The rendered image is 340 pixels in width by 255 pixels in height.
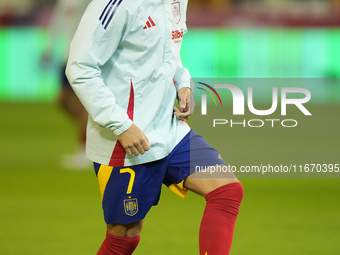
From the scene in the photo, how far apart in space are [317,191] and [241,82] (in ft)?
14.8

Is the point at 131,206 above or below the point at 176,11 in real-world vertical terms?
below

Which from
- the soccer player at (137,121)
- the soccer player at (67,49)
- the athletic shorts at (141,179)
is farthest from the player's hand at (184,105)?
the soccer player at (67,49)

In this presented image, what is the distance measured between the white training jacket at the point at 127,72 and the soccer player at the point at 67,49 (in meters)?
2.51

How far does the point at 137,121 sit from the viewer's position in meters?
1.79

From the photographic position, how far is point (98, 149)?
186cm

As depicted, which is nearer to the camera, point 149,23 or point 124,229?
point 149,23

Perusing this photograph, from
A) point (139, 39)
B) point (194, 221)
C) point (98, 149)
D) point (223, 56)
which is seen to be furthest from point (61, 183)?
point (223, 56)

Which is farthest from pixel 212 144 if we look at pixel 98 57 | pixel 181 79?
pixel 98 57

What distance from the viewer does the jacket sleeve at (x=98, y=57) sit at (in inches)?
64.5

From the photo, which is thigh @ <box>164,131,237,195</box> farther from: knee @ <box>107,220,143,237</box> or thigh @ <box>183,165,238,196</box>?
knee @ <box>107,220,143,237</box>

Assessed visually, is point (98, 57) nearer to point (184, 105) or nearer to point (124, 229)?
point (184, 105)

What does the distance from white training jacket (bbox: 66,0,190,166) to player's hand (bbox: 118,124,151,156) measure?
2 cm

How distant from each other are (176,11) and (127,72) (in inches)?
12.4

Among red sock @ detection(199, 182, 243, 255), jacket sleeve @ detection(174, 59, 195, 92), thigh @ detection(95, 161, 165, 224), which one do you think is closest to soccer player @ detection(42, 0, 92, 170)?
jacket sleeve @ detection(174, 59, 195, 92)
